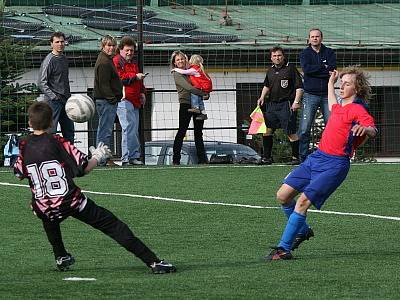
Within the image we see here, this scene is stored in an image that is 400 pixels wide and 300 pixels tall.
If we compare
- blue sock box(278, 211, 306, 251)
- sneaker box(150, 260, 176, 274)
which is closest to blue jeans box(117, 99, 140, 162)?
blue sock box(278, 211, 306, 251)

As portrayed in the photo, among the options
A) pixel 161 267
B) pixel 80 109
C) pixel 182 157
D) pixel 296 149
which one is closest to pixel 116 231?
pixel 161 267

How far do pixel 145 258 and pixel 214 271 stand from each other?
467 millimetres

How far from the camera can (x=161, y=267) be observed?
912 cm

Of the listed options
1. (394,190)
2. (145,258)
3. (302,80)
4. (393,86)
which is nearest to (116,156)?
(302,80)

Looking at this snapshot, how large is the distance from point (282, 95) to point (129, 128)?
2.19m

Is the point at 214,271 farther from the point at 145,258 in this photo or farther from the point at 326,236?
the point at 326,236

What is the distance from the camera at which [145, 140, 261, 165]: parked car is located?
875 inches

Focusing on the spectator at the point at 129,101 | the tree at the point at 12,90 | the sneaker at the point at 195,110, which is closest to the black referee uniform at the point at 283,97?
the sneaker at the point at 195,110

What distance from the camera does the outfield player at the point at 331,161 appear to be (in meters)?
9.98

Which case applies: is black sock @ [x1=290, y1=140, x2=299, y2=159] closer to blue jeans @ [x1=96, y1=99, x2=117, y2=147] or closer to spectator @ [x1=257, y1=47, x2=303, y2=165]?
spectator @ [x1=257, y1=47, x2=303, y2=165]

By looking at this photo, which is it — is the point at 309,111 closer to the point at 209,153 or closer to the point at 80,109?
the point at 80,109

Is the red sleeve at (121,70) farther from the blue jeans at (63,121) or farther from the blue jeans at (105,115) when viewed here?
the blue jeans at (63,121)

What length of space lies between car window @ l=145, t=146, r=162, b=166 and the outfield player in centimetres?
1262

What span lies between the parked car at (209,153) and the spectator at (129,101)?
2300 millimetres
